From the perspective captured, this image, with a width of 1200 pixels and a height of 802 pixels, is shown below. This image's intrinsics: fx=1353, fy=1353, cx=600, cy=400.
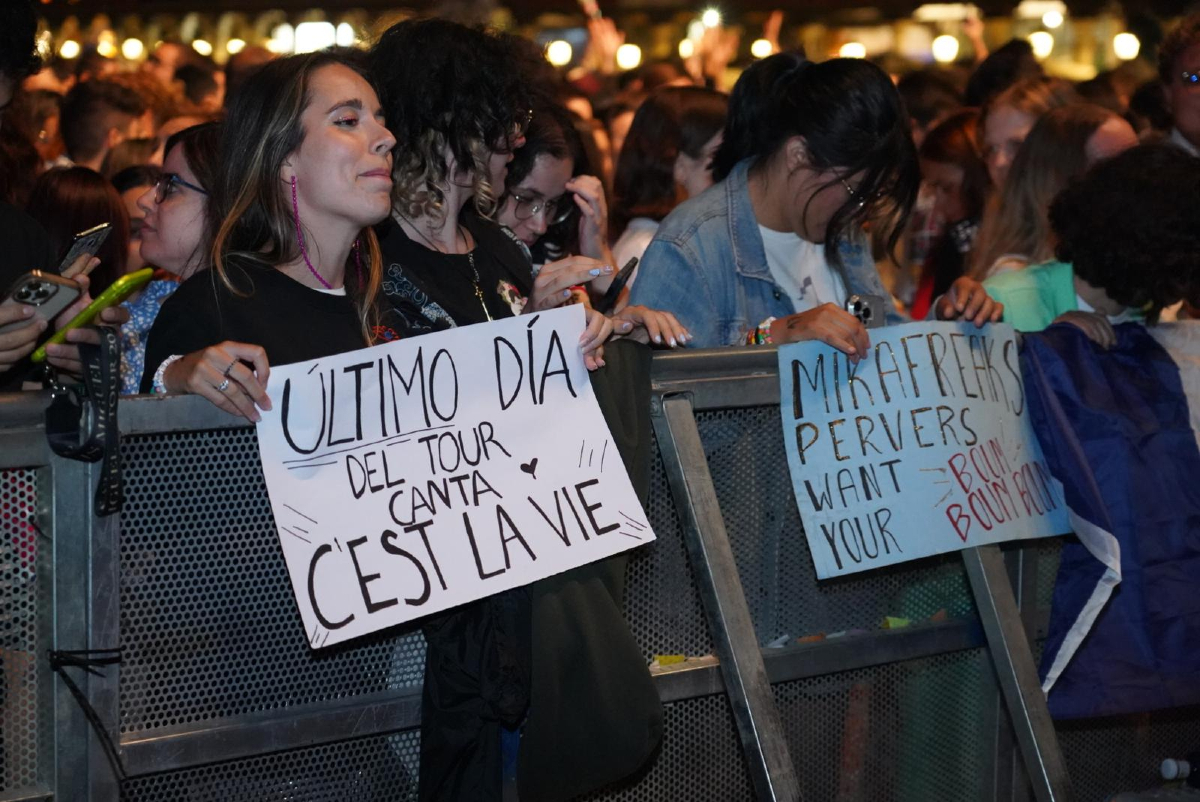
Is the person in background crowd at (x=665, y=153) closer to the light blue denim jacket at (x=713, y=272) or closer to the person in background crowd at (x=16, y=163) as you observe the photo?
the light blue denim jacket at (x=713, y=272)

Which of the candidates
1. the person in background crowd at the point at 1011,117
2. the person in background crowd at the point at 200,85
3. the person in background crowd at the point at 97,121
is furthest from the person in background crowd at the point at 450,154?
the person in background crowd at the point at 200,85

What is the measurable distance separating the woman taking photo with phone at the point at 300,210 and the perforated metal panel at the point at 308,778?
2.41 feet

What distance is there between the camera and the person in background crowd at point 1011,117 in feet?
17.7

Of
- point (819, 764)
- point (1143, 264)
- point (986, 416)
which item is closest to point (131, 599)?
point (819, 764)

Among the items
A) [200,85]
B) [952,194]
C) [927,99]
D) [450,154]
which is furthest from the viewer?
[200,85]

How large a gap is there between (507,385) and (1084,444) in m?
1.64

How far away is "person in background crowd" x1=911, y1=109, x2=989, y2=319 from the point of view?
572 cm

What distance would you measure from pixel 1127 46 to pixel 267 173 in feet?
40.3

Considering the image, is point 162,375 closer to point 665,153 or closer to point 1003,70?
point 665,153

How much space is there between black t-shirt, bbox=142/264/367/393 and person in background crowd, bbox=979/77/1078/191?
3434mm

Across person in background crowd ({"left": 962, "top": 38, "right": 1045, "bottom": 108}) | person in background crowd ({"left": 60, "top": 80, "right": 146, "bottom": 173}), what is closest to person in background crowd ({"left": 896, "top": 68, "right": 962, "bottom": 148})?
person in background crowd ({"left": 962, "top": 38, "right": 1045, "bottom": 108})

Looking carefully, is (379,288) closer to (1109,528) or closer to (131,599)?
(131,599)

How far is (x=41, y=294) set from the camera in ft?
7.46

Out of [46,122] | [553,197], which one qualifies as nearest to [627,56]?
[46,122]
